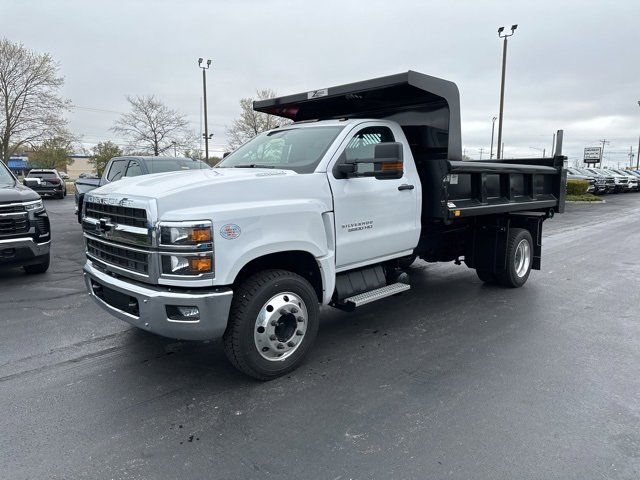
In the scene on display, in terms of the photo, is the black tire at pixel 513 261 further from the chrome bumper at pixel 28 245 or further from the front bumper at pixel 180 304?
the chrome bumper at pixel 28 245

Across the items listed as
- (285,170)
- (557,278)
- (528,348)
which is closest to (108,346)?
(285,170)

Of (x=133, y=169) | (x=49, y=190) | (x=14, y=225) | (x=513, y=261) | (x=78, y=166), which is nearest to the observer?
Result: (x=513, y=261)

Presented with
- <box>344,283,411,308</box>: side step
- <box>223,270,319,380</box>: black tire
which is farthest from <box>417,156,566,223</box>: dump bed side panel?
<box>223,270,319,380</box>: black tire

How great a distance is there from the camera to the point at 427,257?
6512 mm

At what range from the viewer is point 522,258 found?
22.4 ft

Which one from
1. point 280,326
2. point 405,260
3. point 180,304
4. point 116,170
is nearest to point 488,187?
point 405,260

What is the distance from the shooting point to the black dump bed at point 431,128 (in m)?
5.07

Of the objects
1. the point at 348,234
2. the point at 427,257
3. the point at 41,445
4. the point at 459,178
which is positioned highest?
the point at 459,178

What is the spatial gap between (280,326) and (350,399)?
81cm

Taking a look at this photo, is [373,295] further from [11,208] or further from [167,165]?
[167,165]

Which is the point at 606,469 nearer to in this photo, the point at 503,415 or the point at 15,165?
the point at 503,415

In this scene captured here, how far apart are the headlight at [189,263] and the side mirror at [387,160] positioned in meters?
1.68

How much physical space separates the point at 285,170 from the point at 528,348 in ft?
9.34

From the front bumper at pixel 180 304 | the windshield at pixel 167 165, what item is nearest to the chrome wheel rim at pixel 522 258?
the front bumper at pixel 180 304
